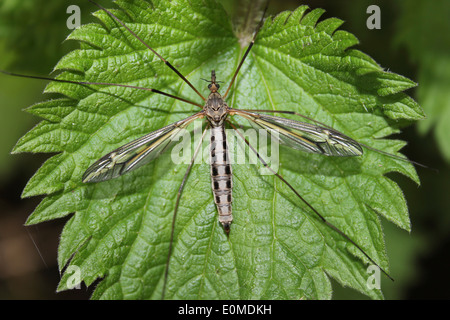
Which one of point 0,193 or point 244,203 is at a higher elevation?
point 0,193

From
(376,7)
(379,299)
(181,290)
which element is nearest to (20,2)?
(181,290)

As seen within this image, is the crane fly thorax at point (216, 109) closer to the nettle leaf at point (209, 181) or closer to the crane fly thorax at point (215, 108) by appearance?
the crane fly thorax at point (215, 108)

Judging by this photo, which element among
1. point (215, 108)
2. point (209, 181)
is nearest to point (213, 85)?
point (215, 108)

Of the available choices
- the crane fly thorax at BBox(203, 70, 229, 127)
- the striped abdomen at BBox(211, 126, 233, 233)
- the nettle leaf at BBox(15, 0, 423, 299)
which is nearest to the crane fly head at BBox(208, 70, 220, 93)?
the crane fly thorax at BBox(203, 70, 229, 127)

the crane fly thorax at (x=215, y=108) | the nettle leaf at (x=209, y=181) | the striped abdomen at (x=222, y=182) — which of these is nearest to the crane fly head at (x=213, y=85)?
the crane fly thorax at (x=215, y=108)

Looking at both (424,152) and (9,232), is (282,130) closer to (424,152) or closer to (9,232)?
(424,152)

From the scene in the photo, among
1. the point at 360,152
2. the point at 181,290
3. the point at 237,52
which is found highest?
the point at 237,52

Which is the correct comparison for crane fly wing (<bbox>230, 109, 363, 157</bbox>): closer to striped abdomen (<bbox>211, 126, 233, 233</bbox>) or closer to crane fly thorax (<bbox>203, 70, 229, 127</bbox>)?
crane fly thorax (<bbox>203, 70, 229, 127</bbox>)
